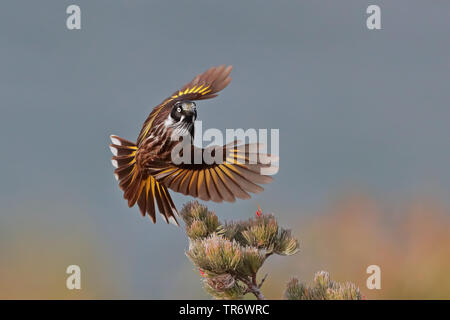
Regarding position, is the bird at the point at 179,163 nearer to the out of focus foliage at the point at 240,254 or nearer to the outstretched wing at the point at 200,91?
the outstretched wing at the point at 200,91

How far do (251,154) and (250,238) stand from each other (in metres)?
0.61

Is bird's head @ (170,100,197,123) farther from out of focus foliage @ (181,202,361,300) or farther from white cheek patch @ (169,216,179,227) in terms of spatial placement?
white cheek patch @ (169,216,179,227)

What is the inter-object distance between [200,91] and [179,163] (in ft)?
2.46

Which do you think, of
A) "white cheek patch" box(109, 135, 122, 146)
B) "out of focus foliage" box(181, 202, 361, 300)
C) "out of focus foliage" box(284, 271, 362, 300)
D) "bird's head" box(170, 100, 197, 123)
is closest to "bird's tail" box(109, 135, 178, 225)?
"white cheek patch" box(109, 135, 122, 146)

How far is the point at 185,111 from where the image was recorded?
366cm

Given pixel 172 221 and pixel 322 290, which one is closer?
pixel 322 290

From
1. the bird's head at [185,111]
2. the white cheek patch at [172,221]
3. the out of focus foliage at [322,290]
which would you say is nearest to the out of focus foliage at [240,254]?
the out of focus foliage at [322,290]

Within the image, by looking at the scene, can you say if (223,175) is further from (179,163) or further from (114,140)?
(114,140)

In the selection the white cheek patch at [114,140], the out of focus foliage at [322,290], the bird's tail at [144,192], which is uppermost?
the white cheek patch at [114,140]

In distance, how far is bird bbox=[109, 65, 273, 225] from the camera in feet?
11.2

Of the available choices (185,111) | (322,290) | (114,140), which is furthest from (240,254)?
(114,140)

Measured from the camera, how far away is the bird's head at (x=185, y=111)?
3.65 metres
